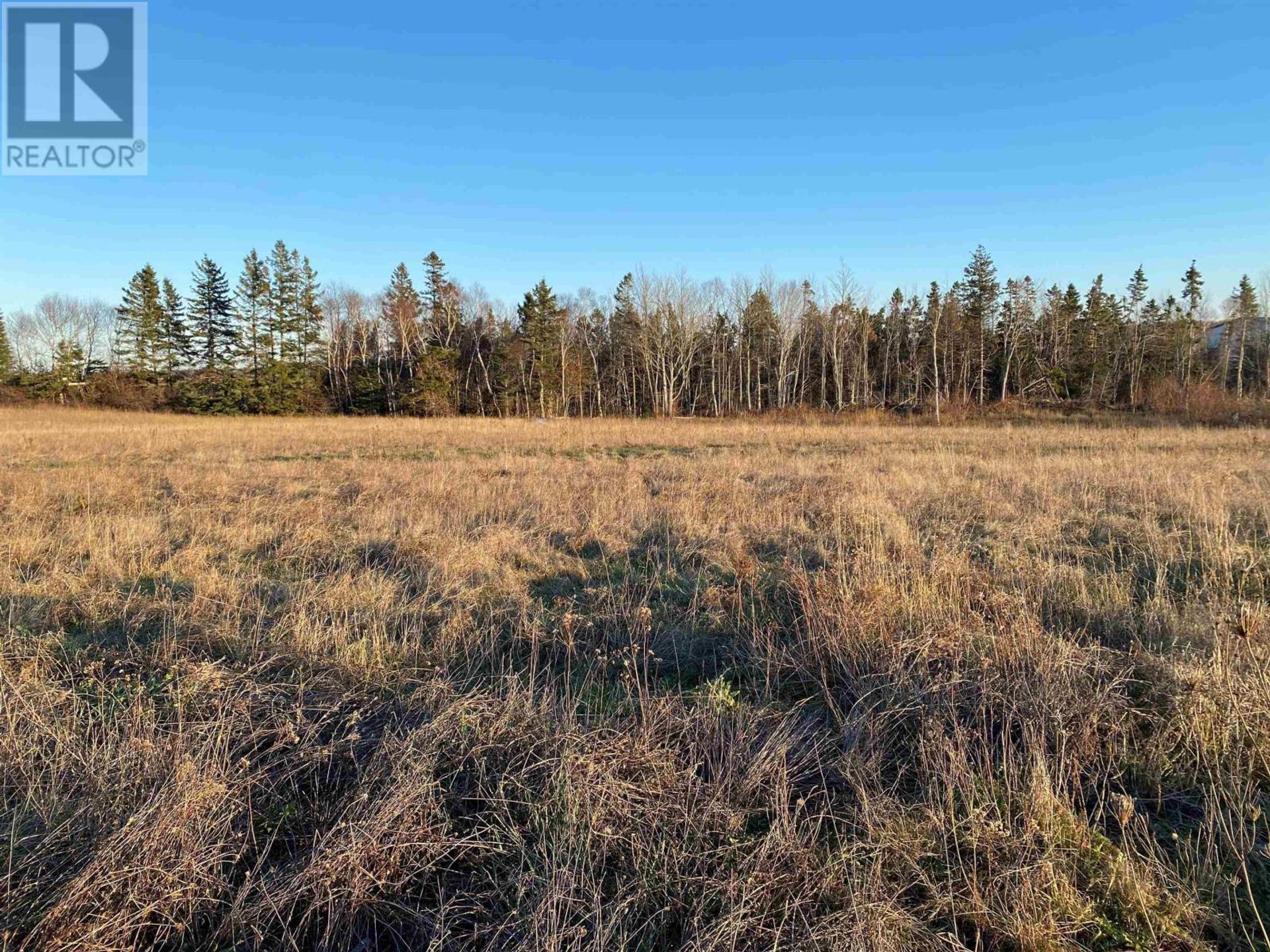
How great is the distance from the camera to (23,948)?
1.74m

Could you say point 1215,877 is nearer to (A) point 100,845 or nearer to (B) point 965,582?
(B) point 965,582

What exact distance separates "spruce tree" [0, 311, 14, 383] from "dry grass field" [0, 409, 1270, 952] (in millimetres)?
57557

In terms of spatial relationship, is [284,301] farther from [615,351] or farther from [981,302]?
[981,302]

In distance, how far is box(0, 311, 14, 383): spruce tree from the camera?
146 feet

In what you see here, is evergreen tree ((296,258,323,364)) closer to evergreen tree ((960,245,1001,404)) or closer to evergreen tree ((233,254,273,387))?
evergreen tree ((233,254,273,387))

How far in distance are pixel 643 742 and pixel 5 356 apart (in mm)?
67789

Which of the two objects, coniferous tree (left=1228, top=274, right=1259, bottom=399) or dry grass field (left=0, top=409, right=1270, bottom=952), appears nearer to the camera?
dry grass field (left=0, top=409, right=1270, bottom=952)

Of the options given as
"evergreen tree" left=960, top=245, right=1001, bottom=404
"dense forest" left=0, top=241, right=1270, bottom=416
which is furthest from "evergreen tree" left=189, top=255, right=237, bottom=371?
"evergreen tree" left=960, top=245, right=1001, bottom=404

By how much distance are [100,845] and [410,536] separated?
4.55 m

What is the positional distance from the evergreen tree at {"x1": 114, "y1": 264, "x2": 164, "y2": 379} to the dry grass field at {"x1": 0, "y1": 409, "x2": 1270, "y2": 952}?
5157 centimetres

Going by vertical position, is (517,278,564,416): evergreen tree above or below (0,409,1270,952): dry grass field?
above

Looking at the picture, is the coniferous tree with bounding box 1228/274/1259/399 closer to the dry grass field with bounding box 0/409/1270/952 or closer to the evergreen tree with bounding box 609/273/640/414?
the evergreen tree with bounding box 609/273/640/414

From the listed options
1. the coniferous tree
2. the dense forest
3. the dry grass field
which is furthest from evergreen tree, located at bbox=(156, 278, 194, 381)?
the coniferous tree

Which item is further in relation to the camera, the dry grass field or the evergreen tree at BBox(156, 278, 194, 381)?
the evergreen tree at BBox(156, 278, 194, 381)
